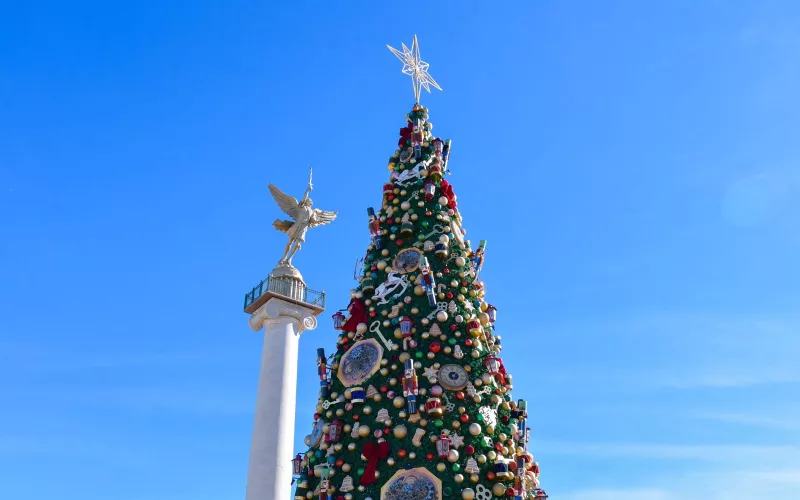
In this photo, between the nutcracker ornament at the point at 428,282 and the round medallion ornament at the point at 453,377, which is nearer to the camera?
the round medallion ornament at the point at 453,377

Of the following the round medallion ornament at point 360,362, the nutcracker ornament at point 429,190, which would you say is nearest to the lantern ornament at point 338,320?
the round medallion ornament at point 360,362

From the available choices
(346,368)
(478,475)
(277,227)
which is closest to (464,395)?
(478,475)

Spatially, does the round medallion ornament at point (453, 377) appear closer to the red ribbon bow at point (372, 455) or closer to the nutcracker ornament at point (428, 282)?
the nutcracker ornament at point (428, 282)

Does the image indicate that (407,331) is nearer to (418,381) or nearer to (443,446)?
(418,381)

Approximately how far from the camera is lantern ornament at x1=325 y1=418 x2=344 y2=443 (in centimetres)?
1581

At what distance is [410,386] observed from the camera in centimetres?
1538

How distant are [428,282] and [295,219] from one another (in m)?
12.9

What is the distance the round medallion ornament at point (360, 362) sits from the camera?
16.3 meters

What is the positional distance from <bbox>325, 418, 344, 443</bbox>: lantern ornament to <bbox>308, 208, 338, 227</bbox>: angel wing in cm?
1386

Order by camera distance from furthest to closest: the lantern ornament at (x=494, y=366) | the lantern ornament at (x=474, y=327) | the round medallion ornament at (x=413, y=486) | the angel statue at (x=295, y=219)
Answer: the angel statue at (x=295, y=219) < the lantern ornament at (x=474, y=327) < the lantern ornament at (x=494, y=366) < the round medallion ornament at (x=413, y=486)

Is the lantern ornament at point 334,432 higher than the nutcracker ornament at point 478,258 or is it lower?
lower

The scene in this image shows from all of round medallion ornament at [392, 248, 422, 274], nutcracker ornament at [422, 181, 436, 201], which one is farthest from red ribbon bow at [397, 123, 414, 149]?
round medallion ornament at [392, 248, 422, 274]

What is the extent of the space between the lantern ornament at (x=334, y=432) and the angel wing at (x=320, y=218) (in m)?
13.9

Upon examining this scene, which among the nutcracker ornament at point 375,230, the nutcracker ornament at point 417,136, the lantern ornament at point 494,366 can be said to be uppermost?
the nutcracker ornament at point 417,136
